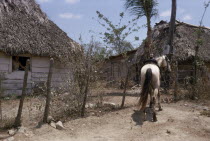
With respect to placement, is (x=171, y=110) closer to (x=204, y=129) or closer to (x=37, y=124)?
(x=204, y=129)

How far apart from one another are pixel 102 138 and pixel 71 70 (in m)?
2.37

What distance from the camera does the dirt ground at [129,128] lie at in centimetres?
469

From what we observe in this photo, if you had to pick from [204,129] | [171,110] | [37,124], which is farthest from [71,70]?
[204,129]

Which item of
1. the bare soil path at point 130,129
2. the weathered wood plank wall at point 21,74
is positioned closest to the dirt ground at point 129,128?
the bare soil path at point 130,129

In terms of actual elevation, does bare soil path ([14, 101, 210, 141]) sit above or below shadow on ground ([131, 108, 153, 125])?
below

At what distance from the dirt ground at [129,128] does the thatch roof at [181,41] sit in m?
6.54

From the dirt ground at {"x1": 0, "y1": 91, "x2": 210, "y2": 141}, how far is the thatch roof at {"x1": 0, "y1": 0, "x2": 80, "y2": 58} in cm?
388

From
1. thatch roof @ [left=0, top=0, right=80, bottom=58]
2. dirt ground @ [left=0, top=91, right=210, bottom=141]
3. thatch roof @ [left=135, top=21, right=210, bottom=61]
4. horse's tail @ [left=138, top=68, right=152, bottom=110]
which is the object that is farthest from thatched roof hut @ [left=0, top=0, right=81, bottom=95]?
thatch roof @ [left=135, top=21, right=210, bottom=61]

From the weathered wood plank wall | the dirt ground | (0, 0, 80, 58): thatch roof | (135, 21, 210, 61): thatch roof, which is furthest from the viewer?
Result: (135, 21, 210, 61): thatch roof

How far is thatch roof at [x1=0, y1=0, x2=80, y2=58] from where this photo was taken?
9.23 meters

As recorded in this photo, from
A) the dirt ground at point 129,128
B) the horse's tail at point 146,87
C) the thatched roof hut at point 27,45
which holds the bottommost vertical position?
the dirt ground at point 129,128

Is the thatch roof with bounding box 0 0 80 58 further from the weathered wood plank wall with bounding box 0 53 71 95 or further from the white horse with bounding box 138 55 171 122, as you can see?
the white horse with bounding box 138 55 171 122

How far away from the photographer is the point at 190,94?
8.51 metres

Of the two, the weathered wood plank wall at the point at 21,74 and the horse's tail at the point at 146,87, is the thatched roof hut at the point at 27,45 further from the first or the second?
the horse's tail at the point at 146,87
